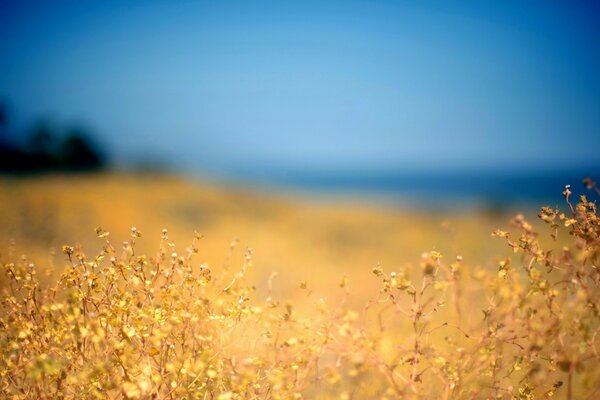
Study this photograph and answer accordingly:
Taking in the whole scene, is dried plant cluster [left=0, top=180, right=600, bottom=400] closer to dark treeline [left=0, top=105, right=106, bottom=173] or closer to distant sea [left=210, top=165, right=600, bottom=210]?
distant sea [left=210, top=165, right=600, bottom=210]

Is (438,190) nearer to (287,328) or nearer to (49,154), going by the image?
(49,154)

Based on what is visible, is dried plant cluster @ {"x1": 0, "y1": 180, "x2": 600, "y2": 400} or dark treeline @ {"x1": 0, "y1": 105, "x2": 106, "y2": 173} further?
dark treeline @ {"x1": 0, "y1": 105, "x2": 106, "y2": 173}

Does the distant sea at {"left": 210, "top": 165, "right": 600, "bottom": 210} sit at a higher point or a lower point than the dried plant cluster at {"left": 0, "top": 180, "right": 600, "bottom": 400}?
higher

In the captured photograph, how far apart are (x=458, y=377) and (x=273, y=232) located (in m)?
19.2

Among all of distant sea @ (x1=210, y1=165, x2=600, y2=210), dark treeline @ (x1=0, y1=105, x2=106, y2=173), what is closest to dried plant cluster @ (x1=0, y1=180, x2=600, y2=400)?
distant sea @ (x1=210, y1=165, x2=600, y2=210)

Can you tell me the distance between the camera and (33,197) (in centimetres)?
1554

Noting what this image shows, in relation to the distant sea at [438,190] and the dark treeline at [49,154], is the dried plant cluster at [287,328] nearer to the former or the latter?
the distant sea at [438,190]

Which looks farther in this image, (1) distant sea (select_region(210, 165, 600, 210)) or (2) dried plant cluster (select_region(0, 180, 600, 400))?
(1) distant sea (select_region(210, 165, 600, 210))

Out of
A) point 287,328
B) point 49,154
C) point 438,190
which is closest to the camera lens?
point 287,328

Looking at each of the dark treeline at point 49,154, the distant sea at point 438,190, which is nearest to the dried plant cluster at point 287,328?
the distant sea at point 438,190

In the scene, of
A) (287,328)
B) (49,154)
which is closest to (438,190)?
(49,154)

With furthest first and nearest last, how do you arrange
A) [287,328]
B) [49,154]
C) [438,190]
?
[438,190]
[49,154]
[287,328]

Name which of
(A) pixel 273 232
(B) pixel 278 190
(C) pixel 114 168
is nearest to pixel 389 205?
(B) pixel 278 190

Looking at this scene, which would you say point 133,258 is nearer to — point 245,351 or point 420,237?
point 245,351
